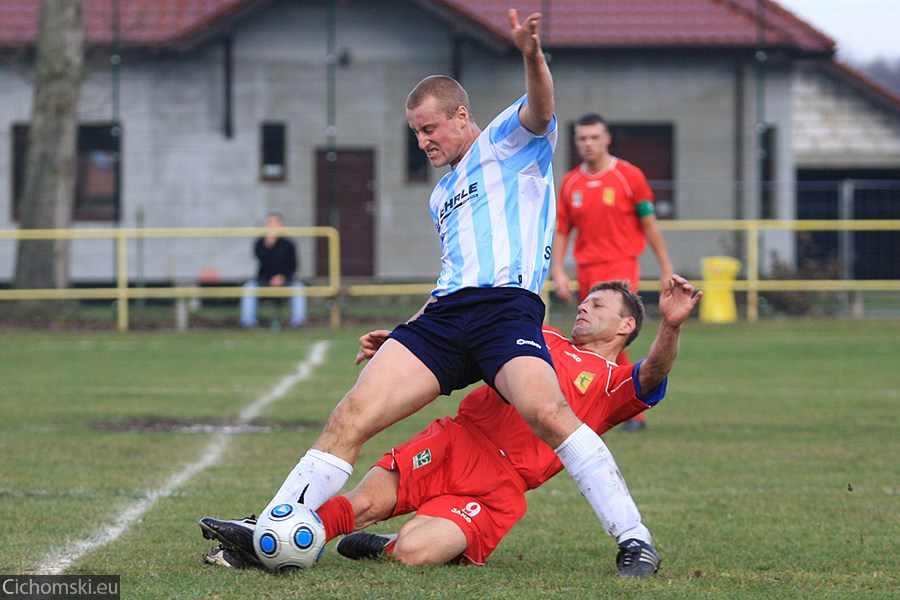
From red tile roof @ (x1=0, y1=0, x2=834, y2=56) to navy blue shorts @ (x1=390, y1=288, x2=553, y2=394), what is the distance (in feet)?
65.8

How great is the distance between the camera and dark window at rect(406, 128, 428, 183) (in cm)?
2525

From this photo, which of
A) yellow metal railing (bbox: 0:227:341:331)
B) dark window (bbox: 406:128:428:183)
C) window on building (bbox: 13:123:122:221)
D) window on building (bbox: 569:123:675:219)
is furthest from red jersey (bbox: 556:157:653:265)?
window on building (bbox: 13:123:122:221)

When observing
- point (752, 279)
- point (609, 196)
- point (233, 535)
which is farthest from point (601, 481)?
point (752, 279)

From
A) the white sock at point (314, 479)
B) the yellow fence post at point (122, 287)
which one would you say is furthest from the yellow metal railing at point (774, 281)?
the white sock at point (314, 479)

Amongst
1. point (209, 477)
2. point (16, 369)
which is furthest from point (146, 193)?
point (209, 477)

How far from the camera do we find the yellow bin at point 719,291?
20562 mm

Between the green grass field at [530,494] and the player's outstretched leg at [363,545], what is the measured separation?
0.10 meters

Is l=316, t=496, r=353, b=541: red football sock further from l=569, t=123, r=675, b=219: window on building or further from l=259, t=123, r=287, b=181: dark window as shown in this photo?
l=569, t=123, r=675, b=219: window on building

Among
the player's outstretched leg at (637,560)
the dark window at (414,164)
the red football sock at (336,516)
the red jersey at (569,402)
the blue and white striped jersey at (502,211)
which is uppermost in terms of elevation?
the dark window at (414,164)

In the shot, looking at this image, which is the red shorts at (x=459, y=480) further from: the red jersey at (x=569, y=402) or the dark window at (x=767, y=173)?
the dark window at (x=767, y=173)

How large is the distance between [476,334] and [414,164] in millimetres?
20610

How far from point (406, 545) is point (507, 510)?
42 cm

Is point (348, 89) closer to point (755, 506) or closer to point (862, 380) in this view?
point (862, 380)

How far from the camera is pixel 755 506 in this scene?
654 centimetres
